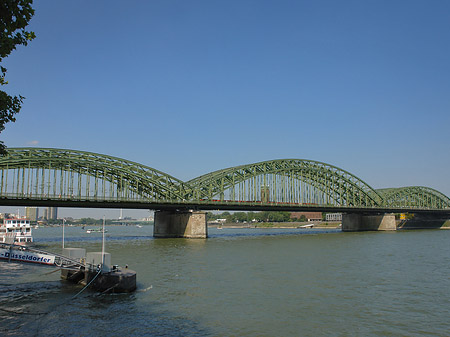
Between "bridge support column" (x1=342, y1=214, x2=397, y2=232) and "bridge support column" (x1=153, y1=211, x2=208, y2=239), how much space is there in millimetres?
72763

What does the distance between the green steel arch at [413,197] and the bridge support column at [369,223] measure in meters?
14.0

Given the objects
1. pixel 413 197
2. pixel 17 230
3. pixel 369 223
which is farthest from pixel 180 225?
pixel 413 197

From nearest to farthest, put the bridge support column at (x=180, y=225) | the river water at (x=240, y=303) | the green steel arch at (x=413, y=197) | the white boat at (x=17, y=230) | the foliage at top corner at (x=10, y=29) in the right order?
1. the foliage at top corner at (x=10, y=29)
2. the river water at (x=240, y=303)
3. the white boat at (x=17, y=230)
4. the bridge support column at (x=180, y=225)
5. the green steel arch at (x=413, y=197)

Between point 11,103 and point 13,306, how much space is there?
49.0 feet

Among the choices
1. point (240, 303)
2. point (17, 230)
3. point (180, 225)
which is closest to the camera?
point (240, 303)

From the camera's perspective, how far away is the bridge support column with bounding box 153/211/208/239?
9244cm

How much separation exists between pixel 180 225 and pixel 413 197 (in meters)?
127

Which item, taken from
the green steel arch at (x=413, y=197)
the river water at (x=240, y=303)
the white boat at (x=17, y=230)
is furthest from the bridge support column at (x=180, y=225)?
the green steel arch at (x=413, y=197)

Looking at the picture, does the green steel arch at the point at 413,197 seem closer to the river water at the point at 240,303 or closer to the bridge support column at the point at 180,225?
the bridge support column at the point at 180,225

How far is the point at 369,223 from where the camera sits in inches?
5694

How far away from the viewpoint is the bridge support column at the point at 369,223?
142250mm

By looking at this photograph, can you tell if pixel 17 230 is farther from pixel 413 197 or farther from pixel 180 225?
pixel 413 197

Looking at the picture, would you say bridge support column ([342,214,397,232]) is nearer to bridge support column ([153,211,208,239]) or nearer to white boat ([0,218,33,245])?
bridge support column ([153,211,208,239])

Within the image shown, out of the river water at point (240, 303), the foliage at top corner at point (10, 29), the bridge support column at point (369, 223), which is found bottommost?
the river water at point (240, 303)
